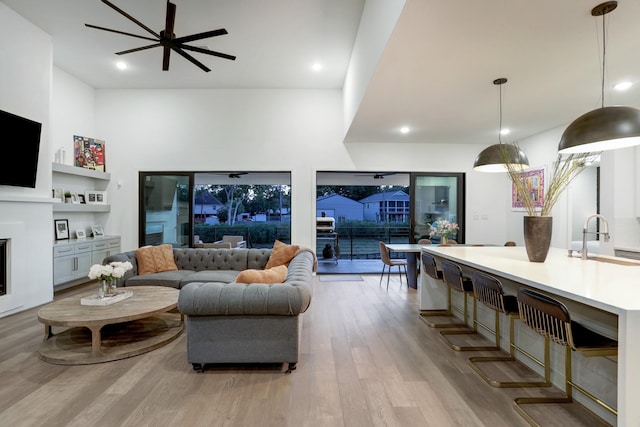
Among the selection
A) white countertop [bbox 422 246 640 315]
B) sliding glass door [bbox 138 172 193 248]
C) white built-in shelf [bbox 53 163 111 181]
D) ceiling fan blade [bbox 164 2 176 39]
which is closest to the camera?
white countertop [bbox 422 246 640 315]

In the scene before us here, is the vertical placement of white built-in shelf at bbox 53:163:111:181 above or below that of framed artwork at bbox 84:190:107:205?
above

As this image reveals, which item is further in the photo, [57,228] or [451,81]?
[57,228]

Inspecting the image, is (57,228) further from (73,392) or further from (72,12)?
(73,392)

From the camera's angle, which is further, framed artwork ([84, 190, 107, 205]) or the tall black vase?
framed artwork ([84, 190, 107, 205])

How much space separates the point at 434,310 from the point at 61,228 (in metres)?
6.14

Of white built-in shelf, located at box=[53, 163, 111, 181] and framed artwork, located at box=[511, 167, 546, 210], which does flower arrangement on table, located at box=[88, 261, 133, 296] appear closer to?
white built-in shelf, located at box=[53, 163, 111, 181]

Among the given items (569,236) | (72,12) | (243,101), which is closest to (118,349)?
(72,12)

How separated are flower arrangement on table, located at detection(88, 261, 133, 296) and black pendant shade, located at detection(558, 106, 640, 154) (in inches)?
161

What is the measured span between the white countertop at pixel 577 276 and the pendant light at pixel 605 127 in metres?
0.89

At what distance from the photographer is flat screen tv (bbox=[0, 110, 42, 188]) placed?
3.90m

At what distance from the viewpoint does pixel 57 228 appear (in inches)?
220

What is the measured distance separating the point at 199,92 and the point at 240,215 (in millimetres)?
5929

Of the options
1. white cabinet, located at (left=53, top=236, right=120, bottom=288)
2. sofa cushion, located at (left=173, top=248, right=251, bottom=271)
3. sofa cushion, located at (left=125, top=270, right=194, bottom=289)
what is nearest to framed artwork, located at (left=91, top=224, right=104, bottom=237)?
white cabinet, located at (left=53, top=236, right=120, bottom=288)

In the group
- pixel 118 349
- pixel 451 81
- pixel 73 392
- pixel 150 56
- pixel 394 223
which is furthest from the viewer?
pixel 394 223
